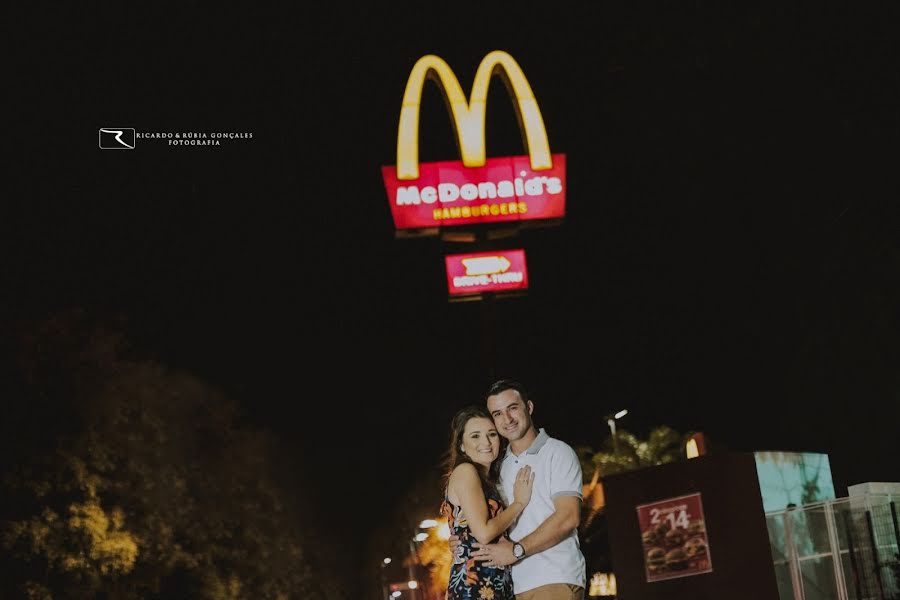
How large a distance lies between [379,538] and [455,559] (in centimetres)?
4269

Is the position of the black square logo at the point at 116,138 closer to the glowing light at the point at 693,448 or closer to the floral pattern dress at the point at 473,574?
the glowing light at the point at 693,448

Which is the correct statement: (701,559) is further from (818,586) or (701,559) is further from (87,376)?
(87,376)

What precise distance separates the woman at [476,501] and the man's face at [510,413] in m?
0.10

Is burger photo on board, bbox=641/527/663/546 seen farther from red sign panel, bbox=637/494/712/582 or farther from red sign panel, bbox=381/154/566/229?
red sign panel, bbox=381/154/566/229

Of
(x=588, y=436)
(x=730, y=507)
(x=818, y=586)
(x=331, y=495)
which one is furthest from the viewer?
(x=588, y=436)

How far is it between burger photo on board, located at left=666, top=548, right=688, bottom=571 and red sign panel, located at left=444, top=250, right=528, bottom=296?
16.5 m

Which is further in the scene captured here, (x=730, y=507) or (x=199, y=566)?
(x=199, y=566)

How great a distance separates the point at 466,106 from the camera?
→ 24.3 meters

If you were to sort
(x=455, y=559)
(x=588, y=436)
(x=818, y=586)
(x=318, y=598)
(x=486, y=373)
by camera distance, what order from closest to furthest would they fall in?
(x=455, y=559)
(x=818, y=586)
(x=486, y=373)
(x=318, y=598)
(x=588, y=436)

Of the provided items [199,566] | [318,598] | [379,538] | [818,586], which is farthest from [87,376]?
[379,538]

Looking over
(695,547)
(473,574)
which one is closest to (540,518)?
(473,574)

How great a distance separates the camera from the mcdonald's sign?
1032 inches

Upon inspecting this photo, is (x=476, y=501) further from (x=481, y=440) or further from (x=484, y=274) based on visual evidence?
(x=484, y=274)

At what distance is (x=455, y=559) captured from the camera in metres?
5.21
